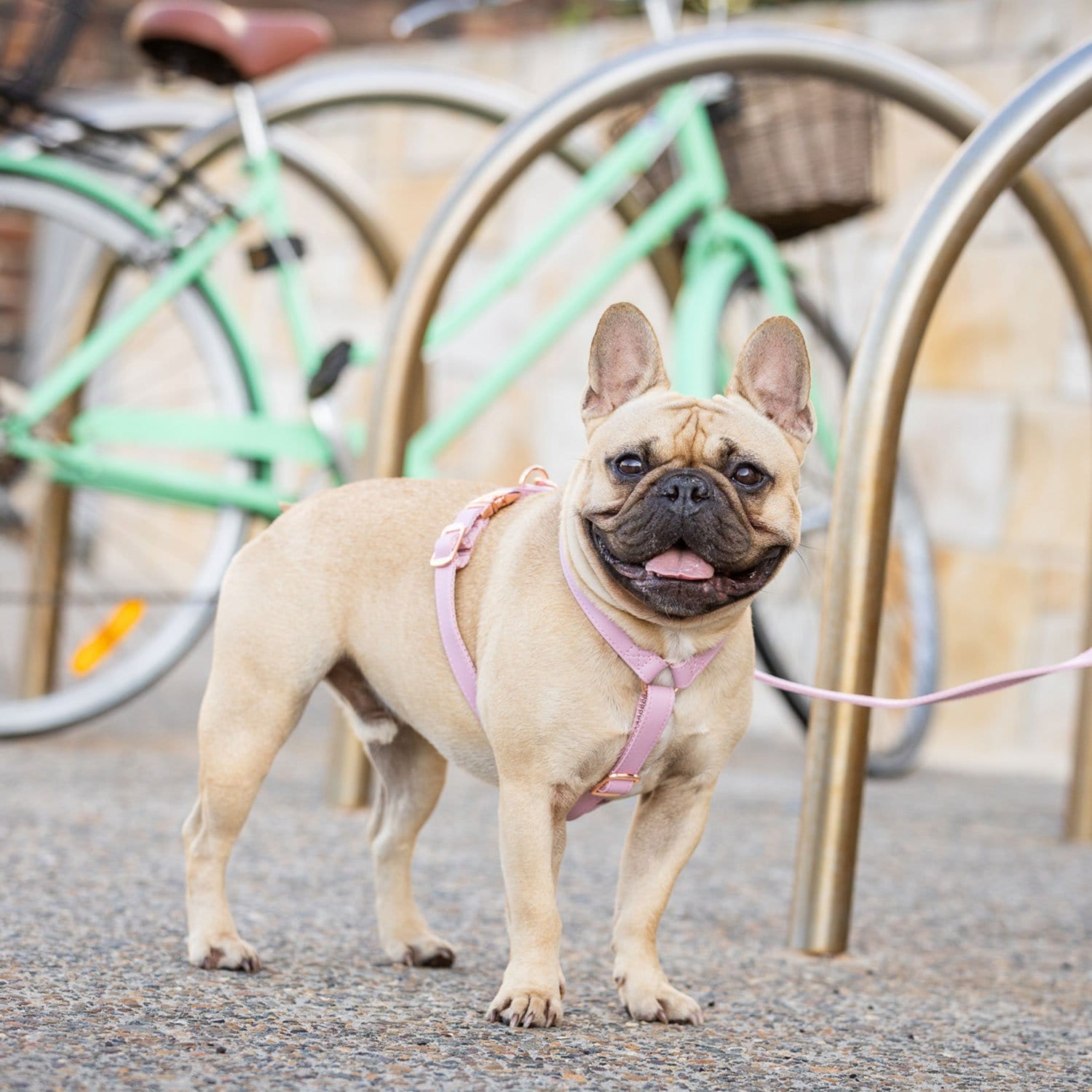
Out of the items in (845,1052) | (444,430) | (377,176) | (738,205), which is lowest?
(845,1052)

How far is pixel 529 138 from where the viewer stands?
8.46ft

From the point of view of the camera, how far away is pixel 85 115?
3367 millimetres

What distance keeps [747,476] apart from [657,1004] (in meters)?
0.57

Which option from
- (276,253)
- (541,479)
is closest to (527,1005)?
(541,479)

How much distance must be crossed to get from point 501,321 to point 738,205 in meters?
1.75

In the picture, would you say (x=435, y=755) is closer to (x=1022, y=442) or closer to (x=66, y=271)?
(x=1022, y=442)

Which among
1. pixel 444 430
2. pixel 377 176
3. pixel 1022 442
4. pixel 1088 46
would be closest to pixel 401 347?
pixel 444 430

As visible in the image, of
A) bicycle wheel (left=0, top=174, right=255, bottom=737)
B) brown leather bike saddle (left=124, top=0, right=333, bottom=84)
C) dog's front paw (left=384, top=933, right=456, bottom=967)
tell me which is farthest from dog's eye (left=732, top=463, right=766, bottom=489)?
brown leather bike saddle (left=124, top=0, right=333, bottom=84)

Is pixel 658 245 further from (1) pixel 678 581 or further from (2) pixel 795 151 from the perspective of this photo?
(1) pixel 678 581

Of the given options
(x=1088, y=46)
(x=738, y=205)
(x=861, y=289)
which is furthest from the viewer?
(x=861, y=289)

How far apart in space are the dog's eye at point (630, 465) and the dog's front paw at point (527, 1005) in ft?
1.74

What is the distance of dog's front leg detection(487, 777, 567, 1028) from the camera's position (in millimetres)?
1530

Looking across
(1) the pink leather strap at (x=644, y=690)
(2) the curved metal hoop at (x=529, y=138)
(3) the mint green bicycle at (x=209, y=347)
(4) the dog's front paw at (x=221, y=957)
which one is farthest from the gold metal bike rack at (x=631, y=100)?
(4) the dog's front paw at (x=221, y=957)

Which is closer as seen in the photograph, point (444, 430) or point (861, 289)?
point (444, 430)
